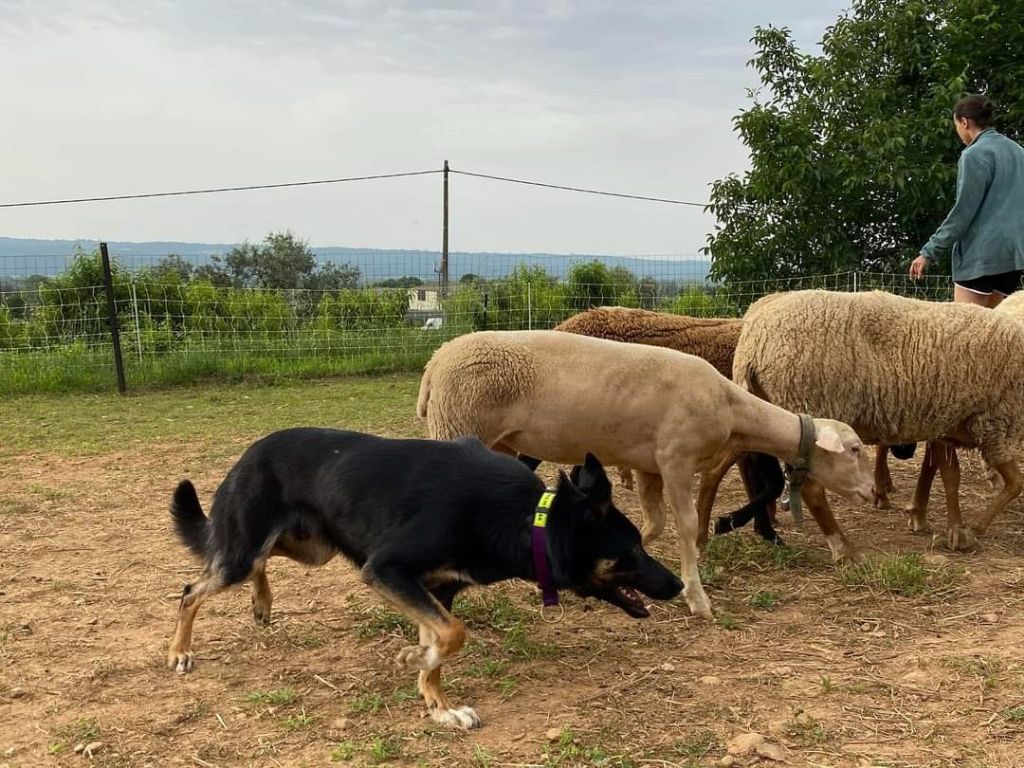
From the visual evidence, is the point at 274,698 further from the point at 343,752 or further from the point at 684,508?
the point at 684,508

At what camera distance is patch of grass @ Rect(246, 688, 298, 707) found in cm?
320

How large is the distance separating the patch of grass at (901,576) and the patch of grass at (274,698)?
280 cm

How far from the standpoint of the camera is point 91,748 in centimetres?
286

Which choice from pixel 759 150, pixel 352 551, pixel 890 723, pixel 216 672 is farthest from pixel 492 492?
pixel 759 150

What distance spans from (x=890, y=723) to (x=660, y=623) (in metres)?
1.22

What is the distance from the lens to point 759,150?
1334 cm

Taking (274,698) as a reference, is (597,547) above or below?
above

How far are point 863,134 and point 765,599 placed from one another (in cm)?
1044

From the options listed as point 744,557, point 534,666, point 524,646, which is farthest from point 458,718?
point 744,557

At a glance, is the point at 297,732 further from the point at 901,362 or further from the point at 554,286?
the point at 554,286

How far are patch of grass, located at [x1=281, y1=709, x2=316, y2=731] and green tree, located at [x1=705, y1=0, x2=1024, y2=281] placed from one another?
11.7m

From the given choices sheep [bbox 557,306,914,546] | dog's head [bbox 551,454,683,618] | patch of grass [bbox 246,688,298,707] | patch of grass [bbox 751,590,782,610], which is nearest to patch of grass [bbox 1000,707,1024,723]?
dog's head [bbox 551,454,683,618]

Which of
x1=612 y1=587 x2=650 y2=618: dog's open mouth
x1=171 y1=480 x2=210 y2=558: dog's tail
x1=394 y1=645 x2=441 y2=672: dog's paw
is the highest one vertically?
x1=171 y1=480 x2=210 y2=558: dog's tail

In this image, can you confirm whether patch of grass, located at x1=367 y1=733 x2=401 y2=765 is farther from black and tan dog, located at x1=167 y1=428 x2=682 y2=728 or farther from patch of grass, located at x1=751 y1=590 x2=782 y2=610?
patch of grass, located at x1=751 y1=590 x2=782 y2=610
